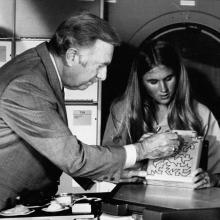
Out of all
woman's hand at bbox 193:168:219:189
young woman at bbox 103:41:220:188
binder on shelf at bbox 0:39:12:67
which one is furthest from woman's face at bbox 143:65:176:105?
binder on shelf at bbox 0:39:12:67

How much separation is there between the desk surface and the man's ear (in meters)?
0.51

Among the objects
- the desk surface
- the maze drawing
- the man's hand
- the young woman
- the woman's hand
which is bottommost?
the desk surface

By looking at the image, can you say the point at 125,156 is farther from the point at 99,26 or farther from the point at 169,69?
the point at 169,69

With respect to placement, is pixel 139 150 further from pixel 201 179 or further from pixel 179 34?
pixel 179 34

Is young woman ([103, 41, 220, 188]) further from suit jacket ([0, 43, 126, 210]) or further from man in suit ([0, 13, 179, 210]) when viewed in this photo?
suit jacket ([0, 43, 126, 210])

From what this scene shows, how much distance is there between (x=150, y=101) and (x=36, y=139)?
3.60 ft

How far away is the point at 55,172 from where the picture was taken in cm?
171

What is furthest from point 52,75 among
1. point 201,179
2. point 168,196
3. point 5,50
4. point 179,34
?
point 179,34

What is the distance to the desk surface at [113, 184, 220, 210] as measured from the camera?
1386 mm

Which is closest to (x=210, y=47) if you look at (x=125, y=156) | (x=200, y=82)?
(x=200, y=82)

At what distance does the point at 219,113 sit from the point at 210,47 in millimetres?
520

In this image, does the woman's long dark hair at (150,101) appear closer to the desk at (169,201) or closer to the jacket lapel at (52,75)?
the desk at (169,201)

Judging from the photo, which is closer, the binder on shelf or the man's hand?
the man's hand

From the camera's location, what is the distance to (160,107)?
2.43 m
